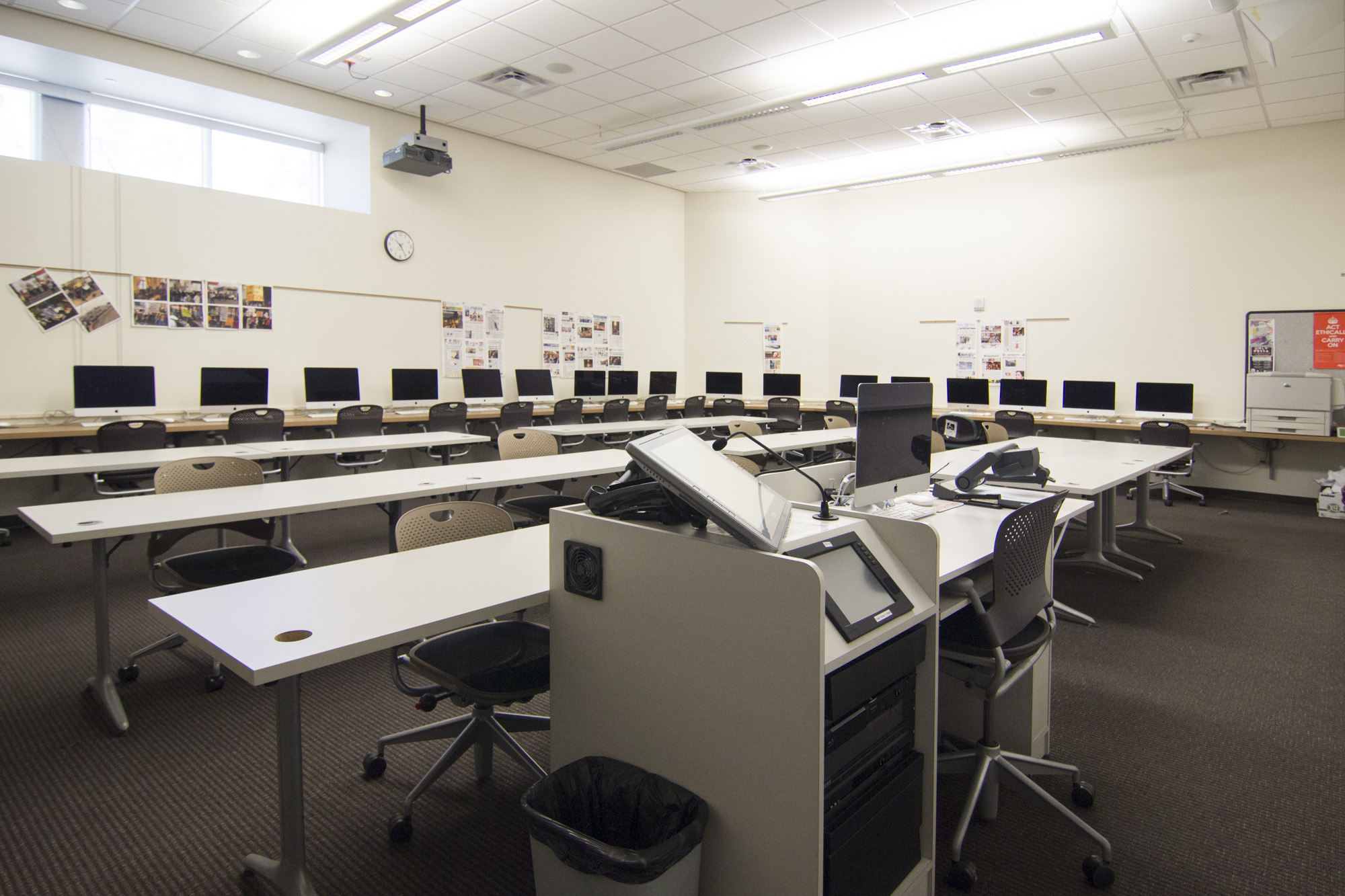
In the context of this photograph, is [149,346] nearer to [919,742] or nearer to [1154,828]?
[919,742]

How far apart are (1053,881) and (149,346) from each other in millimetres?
6724

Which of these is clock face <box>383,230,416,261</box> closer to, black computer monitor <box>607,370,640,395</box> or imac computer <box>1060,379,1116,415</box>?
black computer monitor <box>607,370,640,395</box>

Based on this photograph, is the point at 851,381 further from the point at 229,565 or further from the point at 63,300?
the point at 63,300

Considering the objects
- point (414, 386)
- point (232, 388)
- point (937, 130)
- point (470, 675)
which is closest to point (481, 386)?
point (414, 386)

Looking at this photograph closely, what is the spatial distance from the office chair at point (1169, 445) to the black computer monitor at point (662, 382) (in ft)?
16.8

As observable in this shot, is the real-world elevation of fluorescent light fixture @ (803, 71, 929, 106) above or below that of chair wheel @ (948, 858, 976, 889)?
above

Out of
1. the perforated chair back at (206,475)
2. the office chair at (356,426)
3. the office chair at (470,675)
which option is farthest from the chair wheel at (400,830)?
the office chair at (356,426)

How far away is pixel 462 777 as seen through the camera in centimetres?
219

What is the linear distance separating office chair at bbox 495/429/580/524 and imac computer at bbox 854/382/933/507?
1836 millimetres

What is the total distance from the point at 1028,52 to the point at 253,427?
239 inches

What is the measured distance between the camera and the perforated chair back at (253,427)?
5480 mm

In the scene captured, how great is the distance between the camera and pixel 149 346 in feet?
19.0

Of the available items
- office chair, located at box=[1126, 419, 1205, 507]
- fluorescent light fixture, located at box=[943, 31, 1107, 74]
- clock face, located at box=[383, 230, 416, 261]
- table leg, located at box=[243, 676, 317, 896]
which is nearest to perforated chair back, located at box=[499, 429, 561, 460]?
table leg, located at box=[243, 676, 317, 896]

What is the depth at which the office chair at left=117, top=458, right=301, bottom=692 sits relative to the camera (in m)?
2.68
